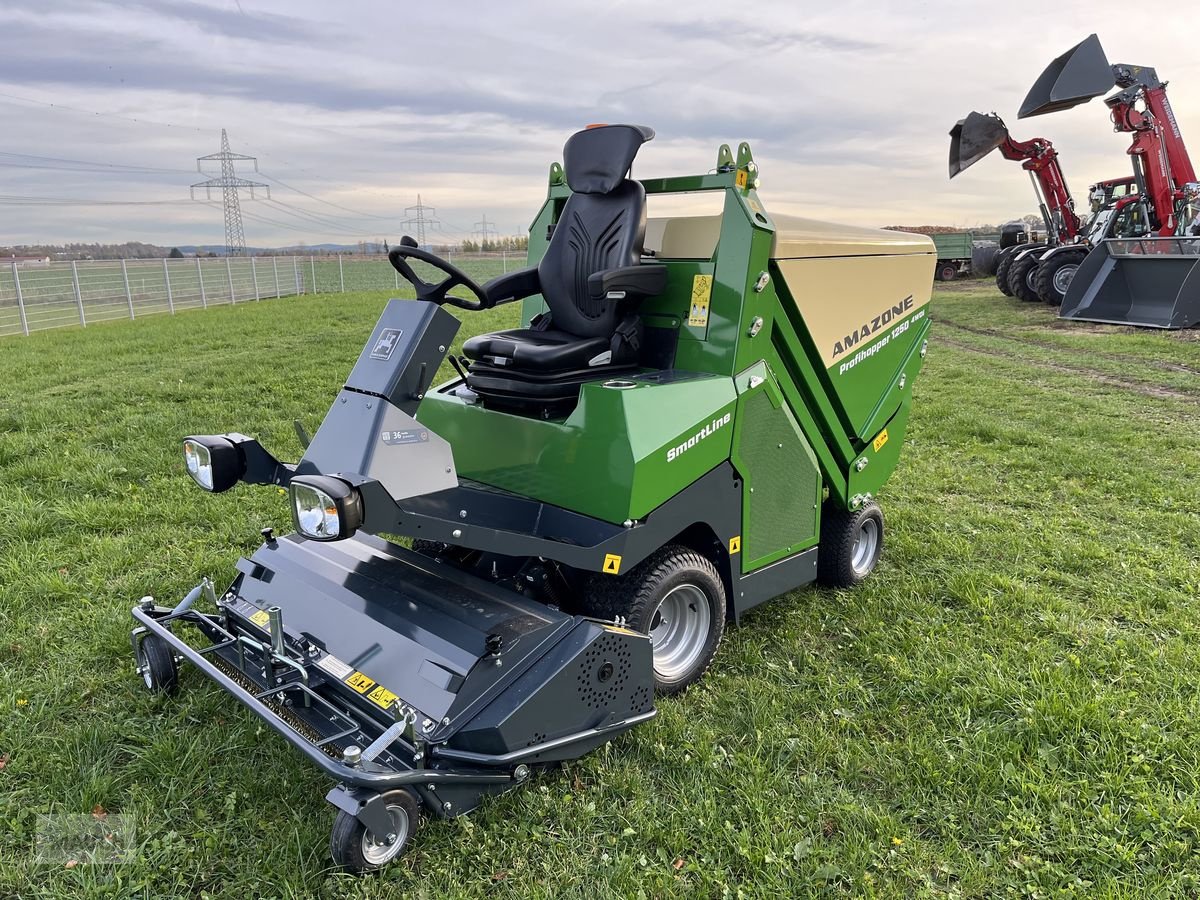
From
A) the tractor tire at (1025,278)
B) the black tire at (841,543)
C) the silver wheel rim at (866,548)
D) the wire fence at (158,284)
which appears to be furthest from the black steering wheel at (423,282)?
the tractor tire at (1025,278)

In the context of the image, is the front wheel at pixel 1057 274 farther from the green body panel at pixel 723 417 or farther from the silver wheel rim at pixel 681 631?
the silver wheel rim at pixel 681 631

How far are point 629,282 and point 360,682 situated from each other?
1748 millimetres

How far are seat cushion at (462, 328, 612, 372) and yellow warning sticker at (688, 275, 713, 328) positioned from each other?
359 millimetres

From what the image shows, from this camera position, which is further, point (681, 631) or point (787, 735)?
point (681, 631)

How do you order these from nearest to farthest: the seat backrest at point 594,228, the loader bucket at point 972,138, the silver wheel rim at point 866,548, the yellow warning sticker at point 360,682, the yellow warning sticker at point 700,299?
the yellow warning sticker at point 360,682, the yellow warning sticker at point 700,299, the seat backrest at point 594,228, the silver wheel rim at point 866,548, the loader bucket at point 972,138

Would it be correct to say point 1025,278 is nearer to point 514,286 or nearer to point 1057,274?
point 1057,274

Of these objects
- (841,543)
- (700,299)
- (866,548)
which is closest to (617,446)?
(700,299)

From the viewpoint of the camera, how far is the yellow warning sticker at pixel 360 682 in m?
2.62

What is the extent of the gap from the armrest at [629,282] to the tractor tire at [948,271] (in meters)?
25.5

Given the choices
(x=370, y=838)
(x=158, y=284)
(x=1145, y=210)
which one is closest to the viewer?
(x=370, y=838)

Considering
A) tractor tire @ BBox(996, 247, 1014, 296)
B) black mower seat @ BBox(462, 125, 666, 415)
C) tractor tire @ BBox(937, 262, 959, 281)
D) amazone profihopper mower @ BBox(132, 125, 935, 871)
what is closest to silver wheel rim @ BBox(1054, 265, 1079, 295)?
tractor tire @ BBox(996, 247, 1014, 296)

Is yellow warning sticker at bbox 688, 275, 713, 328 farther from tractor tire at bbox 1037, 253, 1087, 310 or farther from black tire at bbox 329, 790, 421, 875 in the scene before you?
tractor tire at bbox 1037, 253, 1087, 310

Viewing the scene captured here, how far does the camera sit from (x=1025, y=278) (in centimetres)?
1797

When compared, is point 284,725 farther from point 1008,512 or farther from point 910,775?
point 1008,512
